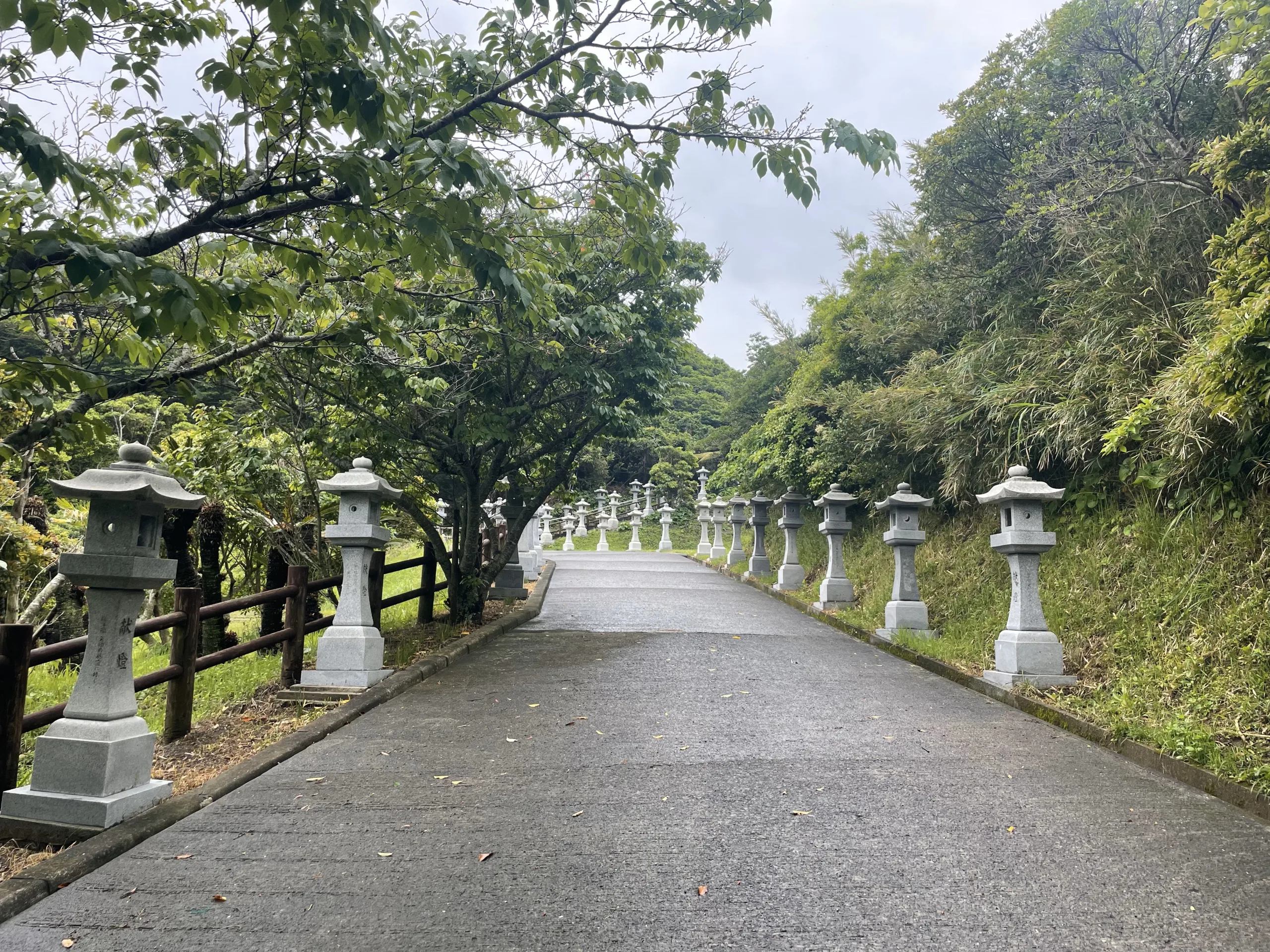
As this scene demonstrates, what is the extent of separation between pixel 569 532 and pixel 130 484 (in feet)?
84.0

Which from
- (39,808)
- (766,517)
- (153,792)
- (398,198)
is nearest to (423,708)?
(153,792)

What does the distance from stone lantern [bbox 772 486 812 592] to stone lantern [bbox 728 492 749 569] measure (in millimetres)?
4531

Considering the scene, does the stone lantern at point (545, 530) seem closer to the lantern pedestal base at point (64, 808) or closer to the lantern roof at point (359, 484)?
the lantern roof at point (359, 484)

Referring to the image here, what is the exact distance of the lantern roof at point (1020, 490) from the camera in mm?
6926

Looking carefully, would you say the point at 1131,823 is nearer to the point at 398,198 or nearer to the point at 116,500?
the point at 398,198

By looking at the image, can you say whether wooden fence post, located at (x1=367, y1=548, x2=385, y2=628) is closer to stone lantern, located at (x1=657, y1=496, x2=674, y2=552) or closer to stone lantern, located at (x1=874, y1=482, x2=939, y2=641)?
stone lantern, located at (x1=874, y1=482, x2=939, y2=641)

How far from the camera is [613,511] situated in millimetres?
34969

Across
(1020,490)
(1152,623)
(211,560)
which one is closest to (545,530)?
(211,560)

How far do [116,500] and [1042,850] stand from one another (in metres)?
4.83

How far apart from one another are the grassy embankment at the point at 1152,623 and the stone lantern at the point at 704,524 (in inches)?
556

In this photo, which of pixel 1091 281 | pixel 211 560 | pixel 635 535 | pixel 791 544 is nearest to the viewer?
pixel 1091 281

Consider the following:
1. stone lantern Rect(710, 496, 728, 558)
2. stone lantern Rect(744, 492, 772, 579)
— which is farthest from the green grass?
stone lantern Rect(710, 496, 728, 558)

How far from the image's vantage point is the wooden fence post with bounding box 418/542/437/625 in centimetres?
1005

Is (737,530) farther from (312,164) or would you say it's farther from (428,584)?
(312,164)
